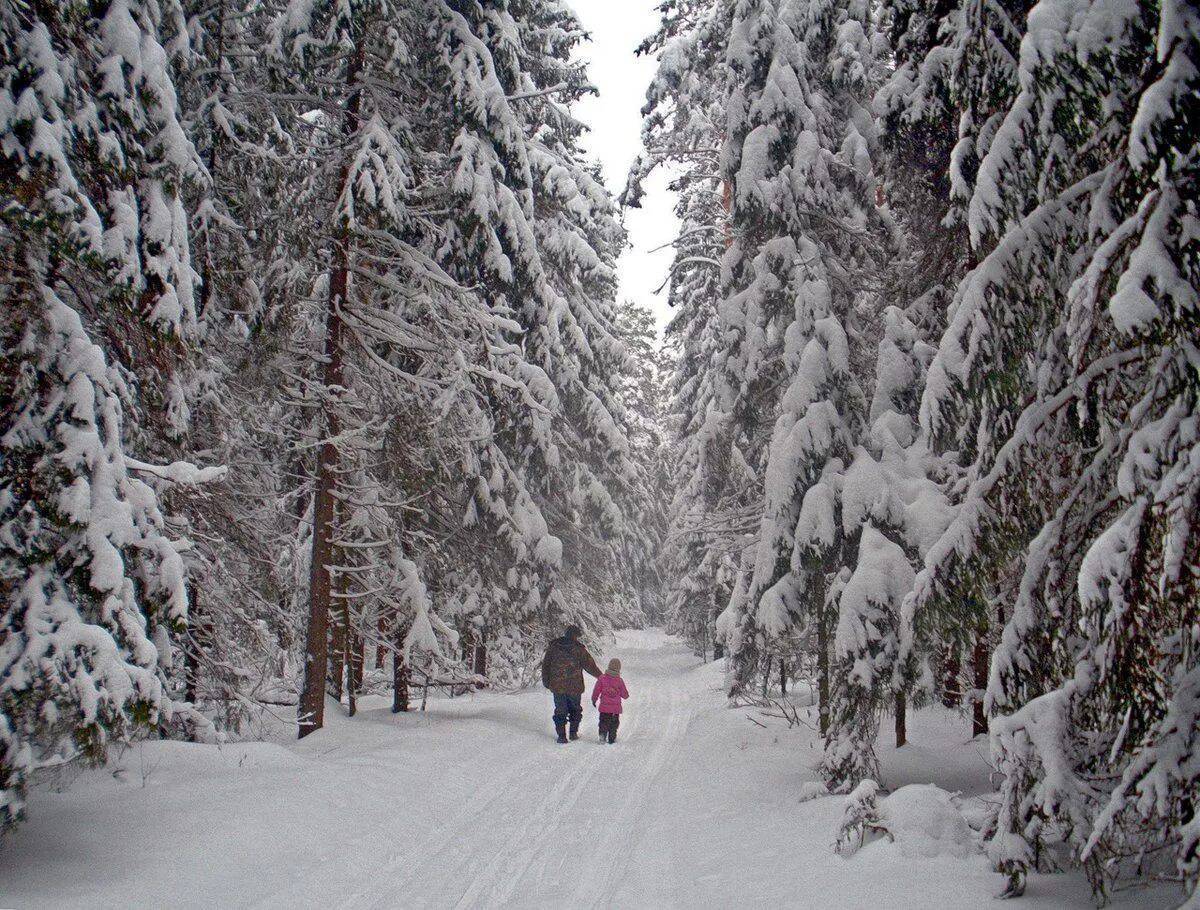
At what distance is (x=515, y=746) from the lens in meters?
12.1


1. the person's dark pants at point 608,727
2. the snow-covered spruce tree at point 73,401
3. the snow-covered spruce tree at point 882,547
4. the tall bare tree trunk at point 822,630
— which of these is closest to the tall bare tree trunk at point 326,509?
the snow-covered spruce tree at point 73,401

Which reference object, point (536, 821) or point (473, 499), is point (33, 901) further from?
point (473, 499)

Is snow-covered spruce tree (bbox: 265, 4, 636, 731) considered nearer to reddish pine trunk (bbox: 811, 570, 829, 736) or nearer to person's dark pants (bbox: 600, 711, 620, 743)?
person's dark pants (bbox: 600, 711, 620, 743)

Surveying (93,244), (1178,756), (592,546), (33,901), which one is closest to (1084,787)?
(1178,756)

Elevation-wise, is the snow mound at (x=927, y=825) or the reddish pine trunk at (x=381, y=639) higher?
the reddish pine trunk at (x=381, y=639)

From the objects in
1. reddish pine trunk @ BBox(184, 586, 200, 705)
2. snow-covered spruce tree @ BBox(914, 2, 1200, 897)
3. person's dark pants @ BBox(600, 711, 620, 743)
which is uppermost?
snow-covered spruce tree @ BBox(914, 2, 1200, 897)

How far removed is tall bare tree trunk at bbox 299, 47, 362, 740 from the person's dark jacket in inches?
165

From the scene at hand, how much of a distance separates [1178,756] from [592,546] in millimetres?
15792

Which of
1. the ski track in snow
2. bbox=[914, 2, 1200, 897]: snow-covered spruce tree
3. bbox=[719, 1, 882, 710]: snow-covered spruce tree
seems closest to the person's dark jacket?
the ski track in snow

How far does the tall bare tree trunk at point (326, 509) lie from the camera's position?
34.8 ft

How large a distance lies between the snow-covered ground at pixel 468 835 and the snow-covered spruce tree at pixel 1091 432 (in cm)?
88

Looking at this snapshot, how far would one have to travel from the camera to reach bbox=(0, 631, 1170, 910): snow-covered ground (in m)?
5.30

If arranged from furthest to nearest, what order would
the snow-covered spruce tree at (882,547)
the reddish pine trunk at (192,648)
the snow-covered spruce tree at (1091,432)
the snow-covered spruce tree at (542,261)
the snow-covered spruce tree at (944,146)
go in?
the snow-covered spruce tree at (542,261), the reddish pine trunk at (192,648), the snow-covered spruce tree at (882,547), the snow-covered spruce tree at (944,146), the snow-covered spruce tree at (1091,432)

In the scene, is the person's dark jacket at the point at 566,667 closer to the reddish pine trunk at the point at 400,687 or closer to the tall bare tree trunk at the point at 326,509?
the reddish pine trunk at the point at 400,687
